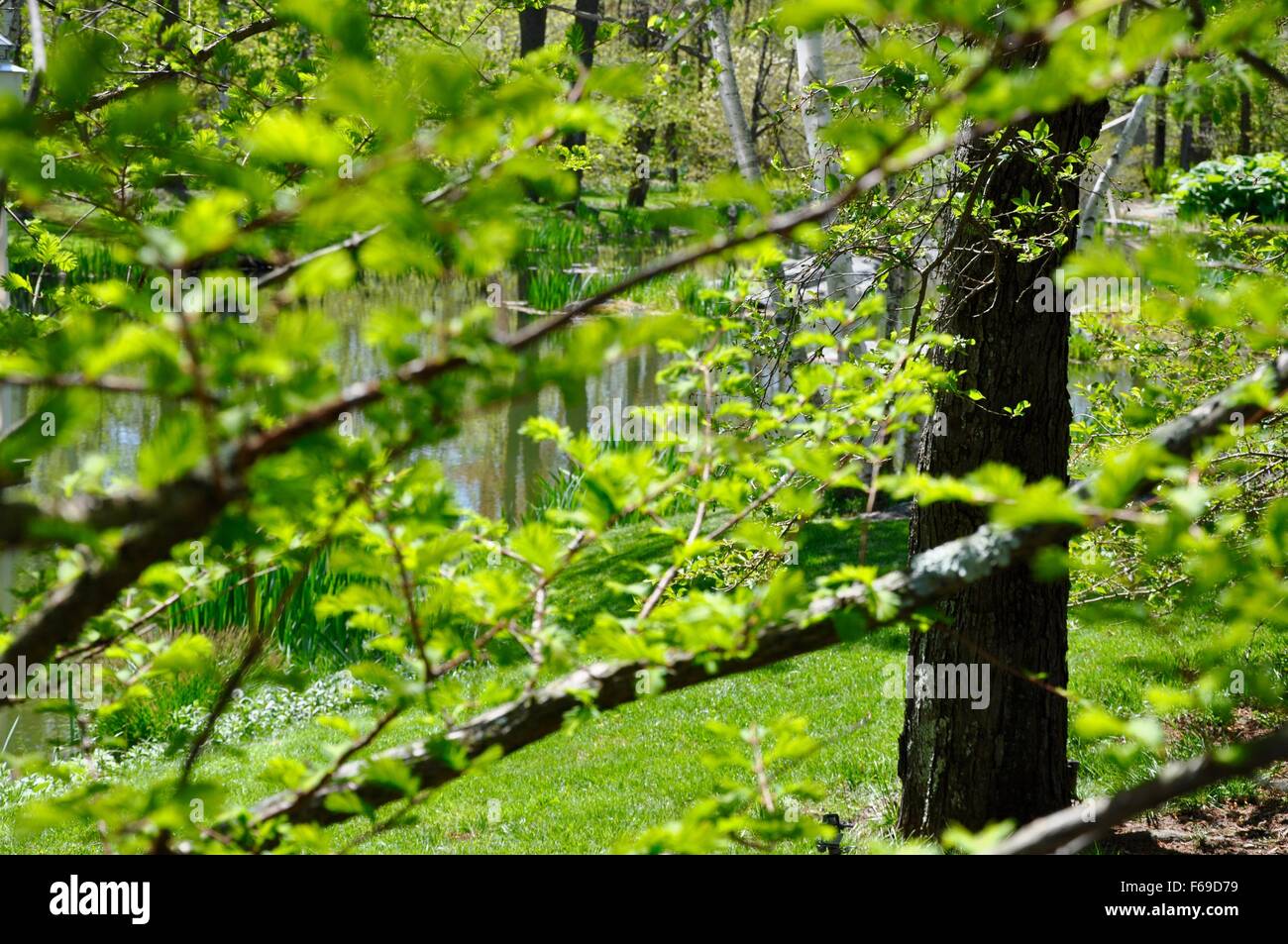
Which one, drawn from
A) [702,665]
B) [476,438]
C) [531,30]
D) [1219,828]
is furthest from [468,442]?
[531,30]

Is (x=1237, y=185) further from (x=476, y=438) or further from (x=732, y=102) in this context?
→ (x=476, y=438)

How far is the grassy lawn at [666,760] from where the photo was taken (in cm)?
501

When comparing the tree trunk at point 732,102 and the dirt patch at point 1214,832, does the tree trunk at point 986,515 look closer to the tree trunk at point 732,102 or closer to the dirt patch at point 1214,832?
the dirt patch at point 1214,832

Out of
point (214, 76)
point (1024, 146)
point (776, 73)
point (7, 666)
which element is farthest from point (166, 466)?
point (776, 73)

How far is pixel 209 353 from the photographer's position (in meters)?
1.05

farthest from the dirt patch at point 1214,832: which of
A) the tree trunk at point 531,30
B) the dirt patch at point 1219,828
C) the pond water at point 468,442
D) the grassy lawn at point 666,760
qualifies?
the tree trunk at point 531,30

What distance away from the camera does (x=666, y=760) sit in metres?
5.82

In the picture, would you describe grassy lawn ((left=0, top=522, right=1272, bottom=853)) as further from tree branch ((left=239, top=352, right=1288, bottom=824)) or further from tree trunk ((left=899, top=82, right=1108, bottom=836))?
tree branch ((left=239, top=352, right=1288, bottom=824))

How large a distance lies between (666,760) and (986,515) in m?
2.70

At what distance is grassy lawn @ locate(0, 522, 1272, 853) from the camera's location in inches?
197

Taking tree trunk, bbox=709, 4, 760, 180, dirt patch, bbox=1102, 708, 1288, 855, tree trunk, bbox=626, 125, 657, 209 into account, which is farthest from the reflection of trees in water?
tree trunk, bbox=626, 125, 657, 209

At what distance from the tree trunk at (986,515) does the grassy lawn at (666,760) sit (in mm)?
435
